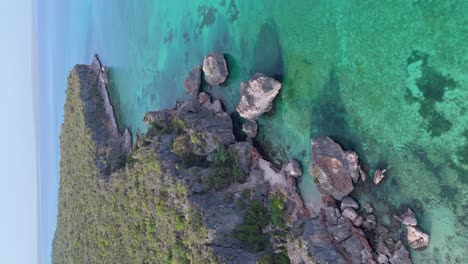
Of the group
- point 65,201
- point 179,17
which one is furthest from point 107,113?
point 179,17

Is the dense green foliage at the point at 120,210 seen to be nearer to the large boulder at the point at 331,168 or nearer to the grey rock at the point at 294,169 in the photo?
the grey rock at the point at 294,169


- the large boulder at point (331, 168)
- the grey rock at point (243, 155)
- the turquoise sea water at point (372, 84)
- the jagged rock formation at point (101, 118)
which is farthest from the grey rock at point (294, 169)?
the jagged rock formation at point (101, 118)

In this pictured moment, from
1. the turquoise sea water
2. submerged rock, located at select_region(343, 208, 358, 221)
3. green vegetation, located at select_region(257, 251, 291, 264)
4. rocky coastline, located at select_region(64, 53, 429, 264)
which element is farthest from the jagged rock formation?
submerged rock, located at select_region(343, 208, 358, 221)

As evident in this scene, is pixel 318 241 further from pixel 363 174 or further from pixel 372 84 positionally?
pixel 372 84

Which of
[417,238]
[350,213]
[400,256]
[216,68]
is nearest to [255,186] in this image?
[350,213]

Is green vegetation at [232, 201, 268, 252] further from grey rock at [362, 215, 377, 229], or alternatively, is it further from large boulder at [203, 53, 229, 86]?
large boulder at [203, 53, 229, 86]

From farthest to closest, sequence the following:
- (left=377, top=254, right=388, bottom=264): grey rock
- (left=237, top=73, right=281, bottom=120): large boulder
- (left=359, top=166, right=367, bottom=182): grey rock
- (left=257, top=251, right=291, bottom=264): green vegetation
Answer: (left=237, top=73, right=281, bottom=120): large boulder < (left=257, top=251, right=291, bottom=264): green vegetation < (left=359, top=166, right=367, bottom=182): grey rock < (left=377, top=254, right=388, bottom=264): grey rock
